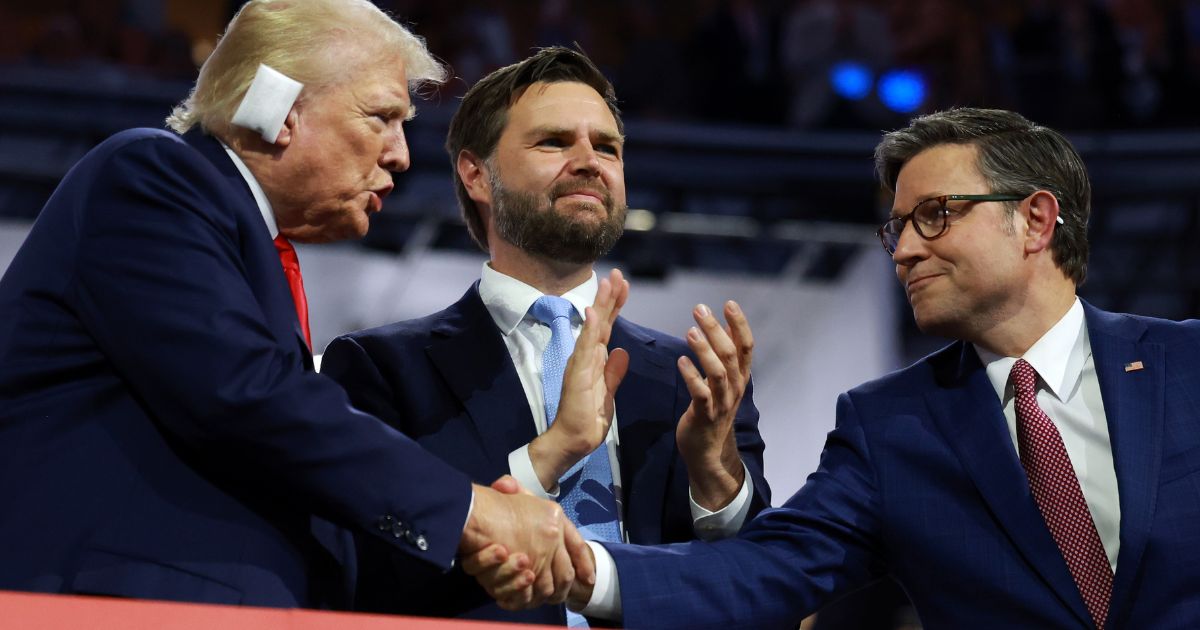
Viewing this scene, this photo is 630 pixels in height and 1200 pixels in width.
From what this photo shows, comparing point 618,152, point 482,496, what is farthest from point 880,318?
point 482,496

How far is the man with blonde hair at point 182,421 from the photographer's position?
1732 millimetres

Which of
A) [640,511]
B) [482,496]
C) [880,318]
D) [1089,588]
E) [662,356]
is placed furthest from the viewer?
[880,318]

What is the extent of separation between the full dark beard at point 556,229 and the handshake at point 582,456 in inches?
7.2

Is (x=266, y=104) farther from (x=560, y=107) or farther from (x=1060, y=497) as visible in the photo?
(x=1060, y=497)

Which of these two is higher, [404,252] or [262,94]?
[262,94]

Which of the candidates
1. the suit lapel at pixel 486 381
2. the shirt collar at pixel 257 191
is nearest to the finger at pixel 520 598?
the suit lapel at pixel 486 381

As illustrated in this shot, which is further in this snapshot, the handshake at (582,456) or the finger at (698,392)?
the finger at (698,392)

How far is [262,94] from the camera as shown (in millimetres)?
1980

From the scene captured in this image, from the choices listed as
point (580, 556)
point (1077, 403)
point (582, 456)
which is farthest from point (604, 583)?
point (1077, 403)

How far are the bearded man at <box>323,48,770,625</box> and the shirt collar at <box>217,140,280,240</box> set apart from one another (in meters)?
0.36

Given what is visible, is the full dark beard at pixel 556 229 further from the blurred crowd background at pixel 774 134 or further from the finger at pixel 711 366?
the blurred crowd background at pixel 774 134

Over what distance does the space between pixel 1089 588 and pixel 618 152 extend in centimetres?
112

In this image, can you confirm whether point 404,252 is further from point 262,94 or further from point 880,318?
point 262,94

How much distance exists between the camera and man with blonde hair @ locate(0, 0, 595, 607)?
173cm
